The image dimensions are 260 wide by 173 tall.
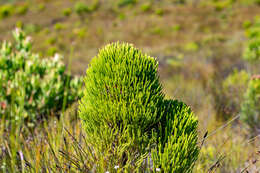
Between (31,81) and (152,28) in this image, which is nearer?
(31,81)

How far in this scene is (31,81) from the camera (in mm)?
3992

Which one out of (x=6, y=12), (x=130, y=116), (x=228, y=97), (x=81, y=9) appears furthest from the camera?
(x=6, y=12)

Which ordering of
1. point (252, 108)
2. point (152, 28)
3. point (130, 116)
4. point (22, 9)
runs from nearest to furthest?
1. point (130, 116)
2. point (252, 108)
3. point (152, 28)
4. point (22, 9)

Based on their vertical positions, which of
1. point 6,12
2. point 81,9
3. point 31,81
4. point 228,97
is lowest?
point 228,97

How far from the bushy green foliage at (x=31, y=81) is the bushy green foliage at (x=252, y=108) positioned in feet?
9.33

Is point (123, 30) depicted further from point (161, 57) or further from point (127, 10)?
point (161, 57)

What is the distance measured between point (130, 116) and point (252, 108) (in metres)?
3.58

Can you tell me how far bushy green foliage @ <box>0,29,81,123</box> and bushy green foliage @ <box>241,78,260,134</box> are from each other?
284 cm

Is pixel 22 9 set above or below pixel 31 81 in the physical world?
above

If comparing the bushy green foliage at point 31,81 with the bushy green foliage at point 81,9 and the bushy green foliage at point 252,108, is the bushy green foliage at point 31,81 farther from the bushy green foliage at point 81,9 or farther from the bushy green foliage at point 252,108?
the bushy green foliage at point 81,9

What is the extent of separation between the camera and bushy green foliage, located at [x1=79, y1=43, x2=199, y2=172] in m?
1.77

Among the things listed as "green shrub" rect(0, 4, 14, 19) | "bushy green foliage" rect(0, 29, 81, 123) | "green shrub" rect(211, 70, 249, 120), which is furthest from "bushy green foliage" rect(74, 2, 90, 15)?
"bushy green foliage" rect(0, 29, 81, 123)

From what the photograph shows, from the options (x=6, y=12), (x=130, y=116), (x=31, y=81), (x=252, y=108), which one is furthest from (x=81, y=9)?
(x=130, y=116)

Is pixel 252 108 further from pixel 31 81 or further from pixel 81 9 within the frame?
pixel 81 9
